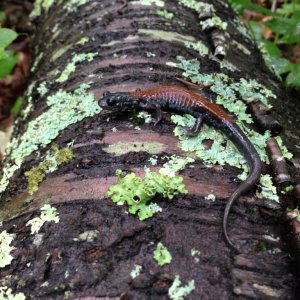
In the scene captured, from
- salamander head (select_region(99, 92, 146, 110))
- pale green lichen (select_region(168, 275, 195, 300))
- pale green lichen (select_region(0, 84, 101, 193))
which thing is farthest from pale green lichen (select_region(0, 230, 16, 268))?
salamander head (select_region(99, 92, 146, 110))

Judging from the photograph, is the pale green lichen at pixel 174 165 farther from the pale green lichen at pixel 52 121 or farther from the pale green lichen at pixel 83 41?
the pale green lichen at pixel 83 41

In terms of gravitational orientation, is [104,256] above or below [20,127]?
above

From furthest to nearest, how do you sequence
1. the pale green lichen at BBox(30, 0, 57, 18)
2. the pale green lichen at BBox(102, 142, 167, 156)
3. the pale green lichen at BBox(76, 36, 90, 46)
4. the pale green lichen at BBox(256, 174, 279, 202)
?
1. the pale green lichen at BBox(30, 0, 57, 18)
2. the pale green lichen at BBox(76, 36, 90, 46)
3. the pale green lichen at BBox(102, 142, 167, 156)
4. the pale green lichen at BBox(256, 174, 279, 202)

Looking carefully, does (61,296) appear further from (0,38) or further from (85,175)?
(0,38)

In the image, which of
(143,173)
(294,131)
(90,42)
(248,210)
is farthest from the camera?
(90,42)

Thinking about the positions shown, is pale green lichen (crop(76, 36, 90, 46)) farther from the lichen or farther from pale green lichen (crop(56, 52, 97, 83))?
the lichen

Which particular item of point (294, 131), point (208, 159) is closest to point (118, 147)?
point (208, 159)

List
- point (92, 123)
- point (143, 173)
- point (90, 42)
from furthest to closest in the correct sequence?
point (90, 42) → point (92, 123) → point (143, 173)

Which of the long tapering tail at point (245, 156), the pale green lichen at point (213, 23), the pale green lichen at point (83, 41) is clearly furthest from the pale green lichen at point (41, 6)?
the long tapering tail at point (245, 156)
